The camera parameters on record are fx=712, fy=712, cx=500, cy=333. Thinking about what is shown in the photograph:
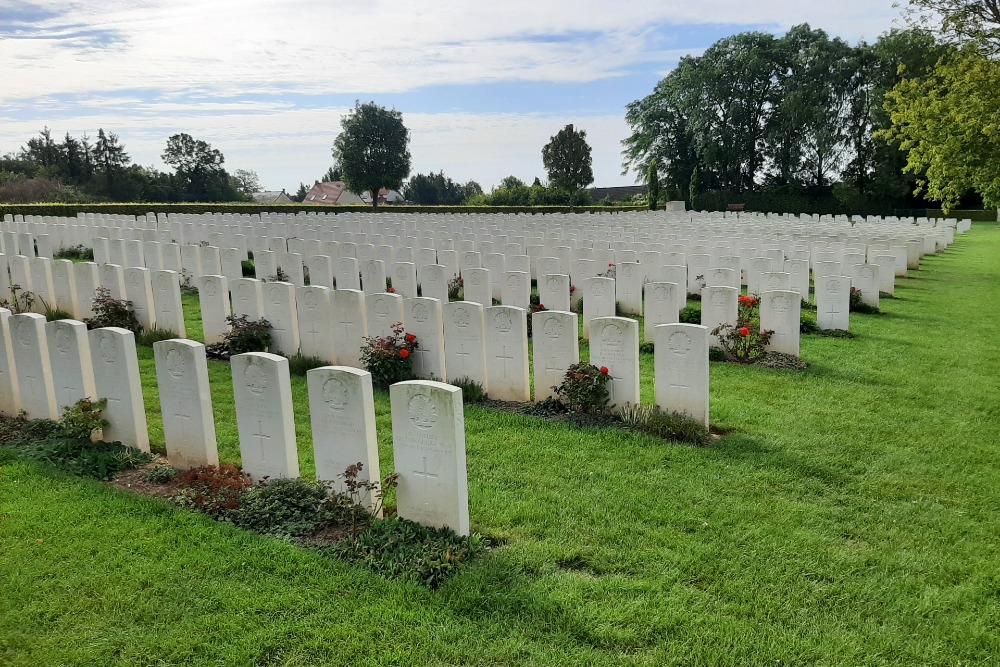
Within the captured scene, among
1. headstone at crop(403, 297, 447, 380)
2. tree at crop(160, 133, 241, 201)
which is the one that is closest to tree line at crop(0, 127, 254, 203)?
tree at crop(160, 133, 241, 201)

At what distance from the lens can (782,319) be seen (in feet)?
27.3

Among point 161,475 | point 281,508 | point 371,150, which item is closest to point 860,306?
point 281,508

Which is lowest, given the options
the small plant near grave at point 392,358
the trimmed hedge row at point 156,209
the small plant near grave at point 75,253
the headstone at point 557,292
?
the small plant near grave at point 392,358

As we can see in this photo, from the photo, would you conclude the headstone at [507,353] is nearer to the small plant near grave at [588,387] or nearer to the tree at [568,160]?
the small plant near grave at [588,387]

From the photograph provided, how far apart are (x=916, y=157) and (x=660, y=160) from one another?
34.8 m

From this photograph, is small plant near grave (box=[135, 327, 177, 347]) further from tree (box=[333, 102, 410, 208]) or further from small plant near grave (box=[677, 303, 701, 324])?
tree (box=[333, 102, 410, 208])

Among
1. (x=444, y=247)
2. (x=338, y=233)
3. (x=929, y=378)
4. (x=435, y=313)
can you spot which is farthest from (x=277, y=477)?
(x=338, y=233)

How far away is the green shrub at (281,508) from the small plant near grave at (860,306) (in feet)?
32.5

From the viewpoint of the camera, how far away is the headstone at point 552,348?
6518 mm

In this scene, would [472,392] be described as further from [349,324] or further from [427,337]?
[349,324]

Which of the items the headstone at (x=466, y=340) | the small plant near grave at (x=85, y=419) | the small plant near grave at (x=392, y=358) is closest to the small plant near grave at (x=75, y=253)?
the small plant near grave at (x=392, y=358)

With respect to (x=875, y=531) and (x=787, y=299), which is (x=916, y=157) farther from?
(x=875, y=531)

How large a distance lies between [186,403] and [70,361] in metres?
1.27

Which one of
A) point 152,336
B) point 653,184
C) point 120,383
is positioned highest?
point 653,184
